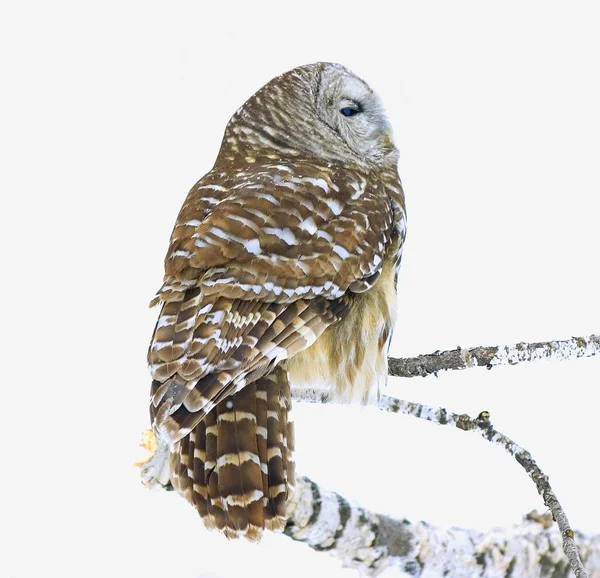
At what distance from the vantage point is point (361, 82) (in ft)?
12.1

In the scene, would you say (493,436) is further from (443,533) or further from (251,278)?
(251,278)

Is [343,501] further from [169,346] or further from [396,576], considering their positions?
[169,346]

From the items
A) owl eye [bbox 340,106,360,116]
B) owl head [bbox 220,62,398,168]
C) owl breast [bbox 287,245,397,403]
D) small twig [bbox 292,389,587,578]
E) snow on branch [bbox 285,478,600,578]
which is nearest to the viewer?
small twig [bbox 292,389,587,578]

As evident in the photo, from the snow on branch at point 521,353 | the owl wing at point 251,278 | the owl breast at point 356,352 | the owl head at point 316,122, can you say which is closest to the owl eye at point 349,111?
the owl head at point 316,122

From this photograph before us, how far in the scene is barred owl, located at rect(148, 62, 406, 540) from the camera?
2219mm

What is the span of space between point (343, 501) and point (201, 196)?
99cm

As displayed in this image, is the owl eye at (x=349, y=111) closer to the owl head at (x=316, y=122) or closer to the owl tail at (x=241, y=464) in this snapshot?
the owl head at (x=316, y=122)

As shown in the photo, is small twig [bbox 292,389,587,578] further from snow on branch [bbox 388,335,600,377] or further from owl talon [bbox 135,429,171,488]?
owl talon [bbox 135,429,171,488]

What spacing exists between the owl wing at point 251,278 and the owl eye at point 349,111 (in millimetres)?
776

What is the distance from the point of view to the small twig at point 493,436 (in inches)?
83.5

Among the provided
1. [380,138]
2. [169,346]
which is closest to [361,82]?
[380,138]

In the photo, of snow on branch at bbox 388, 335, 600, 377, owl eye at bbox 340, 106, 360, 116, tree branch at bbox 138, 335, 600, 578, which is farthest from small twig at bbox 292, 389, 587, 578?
owl eye at bbox 340, 106, 360, 116

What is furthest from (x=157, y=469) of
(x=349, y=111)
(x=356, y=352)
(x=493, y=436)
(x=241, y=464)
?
(x=349, y=111)

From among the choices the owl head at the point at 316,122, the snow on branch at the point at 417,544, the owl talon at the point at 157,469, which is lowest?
the snow on branch at the point at 417,544
